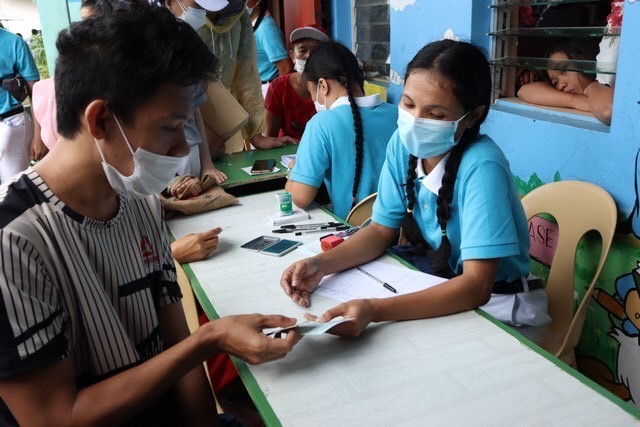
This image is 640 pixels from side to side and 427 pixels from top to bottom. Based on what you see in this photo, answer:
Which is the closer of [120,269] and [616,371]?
[120,269]

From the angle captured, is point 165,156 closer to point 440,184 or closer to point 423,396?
point 423,396

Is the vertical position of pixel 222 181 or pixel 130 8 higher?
pixel 130 8

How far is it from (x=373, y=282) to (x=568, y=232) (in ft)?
2.53

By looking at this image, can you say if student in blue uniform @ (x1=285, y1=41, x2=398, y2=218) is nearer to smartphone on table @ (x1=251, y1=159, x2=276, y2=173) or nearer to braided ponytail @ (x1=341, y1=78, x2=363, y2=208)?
braided ponytail @ (x1=341, y1=78, x2=363, y2=208)

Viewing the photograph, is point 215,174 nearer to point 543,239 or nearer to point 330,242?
point 330,242

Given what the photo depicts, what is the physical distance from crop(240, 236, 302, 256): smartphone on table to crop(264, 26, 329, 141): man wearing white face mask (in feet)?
6.14

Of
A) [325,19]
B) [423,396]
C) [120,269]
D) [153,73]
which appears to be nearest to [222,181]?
[120,269]

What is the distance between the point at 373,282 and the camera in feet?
4.79

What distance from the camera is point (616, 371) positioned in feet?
6.27

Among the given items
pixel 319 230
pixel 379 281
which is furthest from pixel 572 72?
pixel 379 281

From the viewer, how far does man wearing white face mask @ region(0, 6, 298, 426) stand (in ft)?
2.94

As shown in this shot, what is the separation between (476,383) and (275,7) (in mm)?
5247

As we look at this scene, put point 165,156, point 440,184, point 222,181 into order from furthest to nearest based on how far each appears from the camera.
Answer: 1. point 222,181
2. point 440,184
3. point 165,156

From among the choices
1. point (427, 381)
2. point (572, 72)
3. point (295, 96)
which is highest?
point (572, 72)
